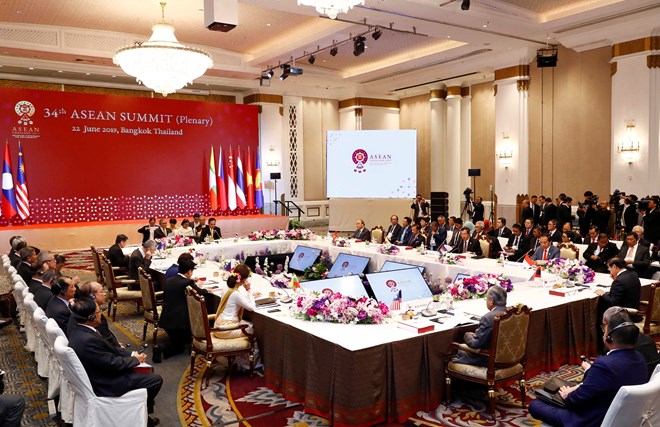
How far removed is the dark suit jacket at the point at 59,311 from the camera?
5.07 meters

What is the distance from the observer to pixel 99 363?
4.05 m

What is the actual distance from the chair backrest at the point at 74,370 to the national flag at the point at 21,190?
1205 cm

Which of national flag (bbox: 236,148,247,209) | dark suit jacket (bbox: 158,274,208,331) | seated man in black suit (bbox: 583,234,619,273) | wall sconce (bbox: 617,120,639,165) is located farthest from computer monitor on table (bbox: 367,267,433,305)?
national flag (bbox: 236,148,247,209)

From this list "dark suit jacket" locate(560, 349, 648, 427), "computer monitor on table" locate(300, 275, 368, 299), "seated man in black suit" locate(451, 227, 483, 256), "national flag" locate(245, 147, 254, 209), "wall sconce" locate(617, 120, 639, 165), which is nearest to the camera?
"dark suit jacket" locate(560, 349, 648, 427)

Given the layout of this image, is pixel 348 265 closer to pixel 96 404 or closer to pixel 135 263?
pixel 135 263

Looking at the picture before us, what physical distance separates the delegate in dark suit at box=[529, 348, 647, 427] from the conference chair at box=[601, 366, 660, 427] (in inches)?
6.8

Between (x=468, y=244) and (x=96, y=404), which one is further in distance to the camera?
(x=468, y=244)

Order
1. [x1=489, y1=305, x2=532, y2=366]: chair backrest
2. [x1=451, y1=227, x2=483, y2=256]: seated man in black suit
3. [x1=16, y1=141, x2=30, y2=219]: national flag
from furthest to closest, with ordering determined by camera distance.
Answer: [x1=16, y1=141, x2=30, y2=219]: national flag
[x1=451, y1=227, x2=483, y2=256]: seated man in black suit
[x1=489, y1=305, x2=532, y2=366]: chair backrest

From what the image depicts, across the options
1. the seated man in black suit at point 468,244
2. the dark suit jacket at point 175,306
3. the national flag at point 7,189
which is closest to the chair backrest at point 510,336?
the dark suit jacket at point 175,306

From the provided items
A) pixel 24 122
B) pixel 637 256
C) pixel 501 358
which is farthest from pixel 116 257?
pixel 637 256

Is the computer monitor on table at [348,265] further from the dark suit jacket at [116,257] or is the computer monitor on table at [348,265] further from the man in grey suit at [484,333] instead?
the man in grey suit at [484,333]

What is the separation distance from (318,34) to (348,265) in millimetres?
6507

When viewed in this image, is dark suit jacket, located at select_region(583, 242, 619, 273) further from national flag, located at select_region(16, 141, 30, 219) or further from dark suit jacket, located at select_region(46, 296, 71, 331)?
national flag, located at select_region(16, 141, 30, 219)

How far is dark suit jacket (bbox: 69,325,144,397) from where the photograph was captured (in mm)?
4035
